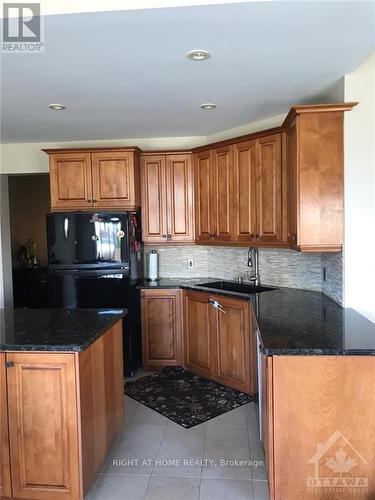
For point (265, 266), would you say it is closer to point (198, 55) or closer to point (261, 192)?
point (261, 192)

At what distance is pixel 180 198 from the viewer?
13.5 ft

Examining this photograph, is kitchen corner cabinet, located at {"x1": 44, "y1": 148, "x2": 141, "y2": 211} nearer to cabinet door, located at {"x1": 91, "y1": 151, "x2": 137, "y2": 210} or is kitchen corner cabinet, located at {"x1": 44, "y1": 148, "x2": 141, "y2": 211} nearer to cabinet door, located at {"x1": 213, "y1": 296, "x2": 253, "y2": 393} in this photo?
cabinet door, located at {"x1": 91, "y1": 151, "x2": 137, "y2": 210}

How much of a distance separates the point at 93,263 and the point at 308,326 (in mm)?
2259

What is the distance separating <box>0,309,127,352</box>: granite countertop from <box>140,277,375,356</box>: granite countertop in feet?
2.98

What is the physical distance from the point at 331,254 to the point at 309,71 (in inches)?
50.9

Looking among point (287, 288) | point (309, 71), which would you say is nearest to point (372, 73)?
point (309, 71)

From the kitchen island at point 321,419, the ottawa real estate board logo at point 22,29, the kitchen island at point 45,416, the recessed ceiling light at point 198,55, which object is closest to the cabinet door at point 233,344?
the kitchen island at point 321,419

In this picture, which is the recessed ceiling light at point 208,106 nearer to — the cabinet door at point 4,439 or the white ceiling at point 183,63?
the white ceiling at point 183,63

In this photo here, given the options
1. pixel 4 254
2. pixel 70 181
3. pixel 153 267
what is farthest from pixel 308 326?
pixel 4 254

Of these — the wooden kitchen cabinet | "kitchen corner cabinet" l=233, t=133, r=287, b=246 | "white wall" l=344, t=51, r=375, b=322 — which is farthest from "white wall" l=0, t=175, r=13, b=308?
"white wall" l=344, t=51, r=375, b=322

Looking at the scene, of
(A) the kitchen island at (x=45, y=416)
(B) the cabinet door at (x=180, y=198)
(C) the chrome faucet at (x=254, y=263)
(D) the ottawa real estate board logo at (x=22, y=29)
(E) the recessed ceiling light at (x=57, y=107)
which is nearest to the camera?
(D) the ottawa real estate board logo at (x=22, y=29)

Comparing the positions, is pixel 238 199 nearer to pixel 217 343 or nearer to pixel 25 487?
pixel 217 343

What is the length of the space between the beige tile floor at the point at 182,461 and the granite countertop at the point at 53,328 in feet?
2.88

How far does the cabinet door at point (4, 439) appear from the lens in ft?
6.42
